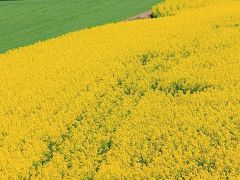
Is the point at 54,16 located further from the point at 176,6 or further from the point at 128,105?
the point at 128,105

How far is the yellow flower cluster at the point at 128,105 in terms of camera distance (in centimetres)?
592

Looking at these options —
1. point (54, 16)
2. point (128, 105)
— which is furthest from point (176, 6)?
point (128, 105)

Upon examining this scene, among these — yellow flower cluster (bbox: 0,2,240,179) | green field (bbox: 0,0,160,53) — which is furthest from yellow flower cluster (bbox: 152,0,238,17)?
yellow flower cluster (bbox: 0,2,240,179)

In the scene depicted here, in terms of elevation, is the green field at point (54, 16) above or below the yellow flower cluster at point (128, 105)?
below

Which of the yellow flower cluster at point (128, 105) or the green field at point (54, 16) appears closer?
the yellow flower cluster at point (128, 105)

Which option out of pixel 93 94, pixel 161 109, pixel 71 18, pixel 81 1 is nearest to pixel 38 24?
pixel 71 18

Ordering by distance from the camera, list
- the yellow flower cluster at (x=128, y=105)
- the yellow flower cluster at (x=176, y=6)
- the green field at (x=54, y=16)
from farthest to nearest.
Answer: the green field at (x=54, y=16)
the yellow flower cluster at (x=176, y=6)
the yellow flower cluster at (x=128, y=105)

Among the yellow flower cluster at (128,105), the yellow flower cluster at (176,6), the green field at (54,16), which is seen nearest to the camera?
the yellow flower cluster at (128,105)

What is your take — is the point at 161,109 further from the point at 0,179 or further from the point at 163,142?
the point at 0,179

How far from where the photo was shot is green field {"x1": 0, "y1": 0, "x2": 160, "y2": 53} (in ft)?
50.4

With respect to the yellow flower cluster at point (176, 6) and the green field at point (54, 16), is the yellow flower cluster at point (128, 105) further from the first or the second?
the green field at point (54, 16)

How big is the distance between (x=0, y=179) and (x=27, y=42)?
8693 mm

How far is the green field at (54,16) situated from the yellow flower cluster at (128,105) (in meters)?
4.81

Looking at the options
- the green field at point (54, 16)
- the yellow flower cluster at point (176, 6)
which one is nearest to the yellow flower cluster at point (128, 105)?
the yellow flower cluster at point (176, 6)
